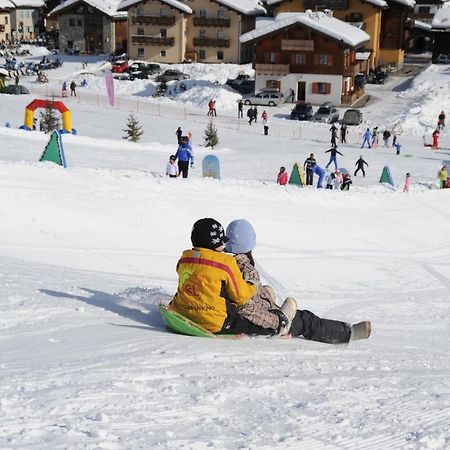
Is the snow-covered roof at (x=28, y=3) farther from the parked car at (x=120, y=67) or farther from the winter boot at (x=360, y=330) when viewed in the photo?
the winter boot at (x=360, y=330)

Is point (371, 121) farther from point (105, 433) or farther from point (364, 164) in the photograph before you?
point (105, 433)

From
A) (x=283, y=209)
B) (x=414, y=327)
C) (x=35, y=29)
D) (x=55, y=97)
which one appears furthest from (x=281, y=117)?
(x=35, y=29)

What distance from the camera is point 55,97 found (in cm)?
4231

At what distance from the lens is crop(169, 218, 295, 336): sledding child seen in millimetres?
5746

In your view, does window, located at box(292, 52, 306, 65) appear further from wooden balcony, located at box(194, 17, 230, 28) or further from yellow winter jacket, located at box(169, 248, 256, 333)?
yellow winter jacket, located at box(169, 248, 256, 333)

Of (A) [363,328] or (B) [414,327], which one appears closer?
(A) [363,328]

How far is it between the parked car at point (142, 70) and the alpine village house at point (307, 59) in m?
7.52

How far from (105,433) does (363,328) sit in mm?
3537

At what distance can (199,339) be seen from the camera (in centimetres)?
592

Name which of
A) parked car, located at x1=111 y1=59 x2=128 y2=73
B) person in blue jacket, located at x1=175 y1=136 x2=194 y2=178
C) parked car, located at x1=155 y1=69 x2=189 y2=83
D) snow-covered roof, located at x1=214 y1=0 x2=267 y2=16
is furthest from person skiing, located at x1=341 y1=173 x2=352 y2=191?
snow-covered roof, located at x1=214 y1=0 x2=267 y2=16

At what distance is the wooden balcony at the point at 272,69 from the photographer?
148 feet

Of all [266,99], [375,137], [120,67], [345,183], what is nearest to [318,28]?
[266,99]

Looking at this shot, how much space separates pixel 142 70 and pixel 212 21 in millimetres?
8065

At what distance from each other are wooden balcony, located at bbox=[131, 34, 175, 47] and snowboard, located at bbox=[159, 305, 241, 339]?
2015 inches
